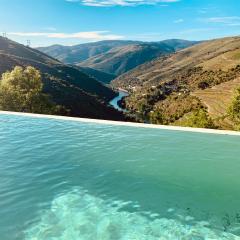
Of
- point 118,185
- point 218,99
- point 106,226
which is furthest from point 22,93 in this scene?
point 218,99

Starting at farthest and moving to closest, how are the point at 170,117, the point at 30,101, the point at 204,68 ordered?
the point at 204,68, the point at 170,117, the point at 30,101

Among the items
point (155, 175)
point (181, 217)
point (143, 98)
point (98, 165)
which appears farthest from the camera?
point (143, 98)

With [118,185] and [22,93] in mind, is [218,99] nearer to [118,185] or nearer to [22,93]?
[22,93]

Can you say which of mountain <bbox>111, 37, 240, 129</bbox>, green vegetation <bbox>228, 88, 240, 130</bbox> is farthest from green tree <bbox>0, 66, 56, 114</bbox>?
mountain <bbox>111, 37, 240, 129</bbox>

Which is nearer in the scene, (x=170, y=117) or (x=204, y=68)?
(x=170, y=117)

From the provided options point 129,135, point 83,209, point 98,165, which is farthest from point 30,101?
point 83,209

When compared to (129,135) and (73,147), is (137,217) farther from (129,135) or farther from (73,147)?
(129,135)

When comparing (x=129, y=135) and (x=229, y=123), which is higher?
(x=129, y=135)
